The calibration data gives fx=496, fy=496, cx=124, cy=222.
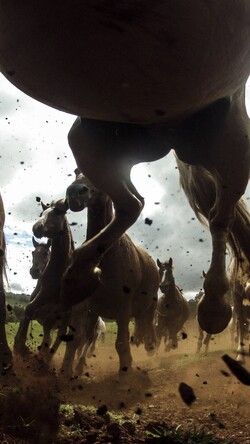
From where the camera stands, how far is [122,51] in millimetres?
1767

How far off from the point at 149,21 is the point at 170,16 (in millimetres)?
79

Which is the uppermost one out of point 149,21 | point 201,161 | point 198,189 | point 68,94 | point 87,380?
point 149,21

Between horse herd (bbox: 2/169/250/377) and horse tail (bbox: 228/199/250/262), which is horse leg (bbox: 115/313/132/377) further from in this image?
horse tail (bbox: 228/199/250/262)

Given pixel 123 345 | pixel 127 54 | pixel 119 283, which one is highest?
pixel 127 54

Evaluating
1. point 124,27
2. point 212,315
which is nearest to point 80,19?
point 124,27

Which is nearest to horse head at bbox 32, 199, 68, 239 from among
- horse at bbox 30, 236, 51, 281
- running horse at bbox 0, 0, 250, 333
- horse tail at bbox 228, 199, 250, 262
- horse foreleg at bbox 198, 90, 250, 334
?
horse at bbox 30, 236, 51, 281

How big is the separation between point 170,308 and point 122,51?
9.06 metres

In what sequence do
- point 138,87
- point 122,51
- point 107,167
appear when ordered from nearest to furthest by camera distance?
point 122,51 → point 138,87 → point 107,167

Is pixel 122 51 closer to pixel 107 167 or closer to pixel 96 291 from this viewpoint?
pixel 107 167

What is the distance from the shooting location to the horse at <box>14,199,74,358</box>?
18.0ft

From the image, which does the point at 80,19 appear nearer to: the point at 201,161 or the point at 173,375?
the point at 201,161

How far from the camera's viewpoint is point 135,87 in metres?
1.92

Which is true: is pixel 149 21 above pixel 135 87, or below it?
above

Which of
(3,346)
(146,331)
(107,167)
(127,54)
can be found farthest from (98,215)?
(127,54)
